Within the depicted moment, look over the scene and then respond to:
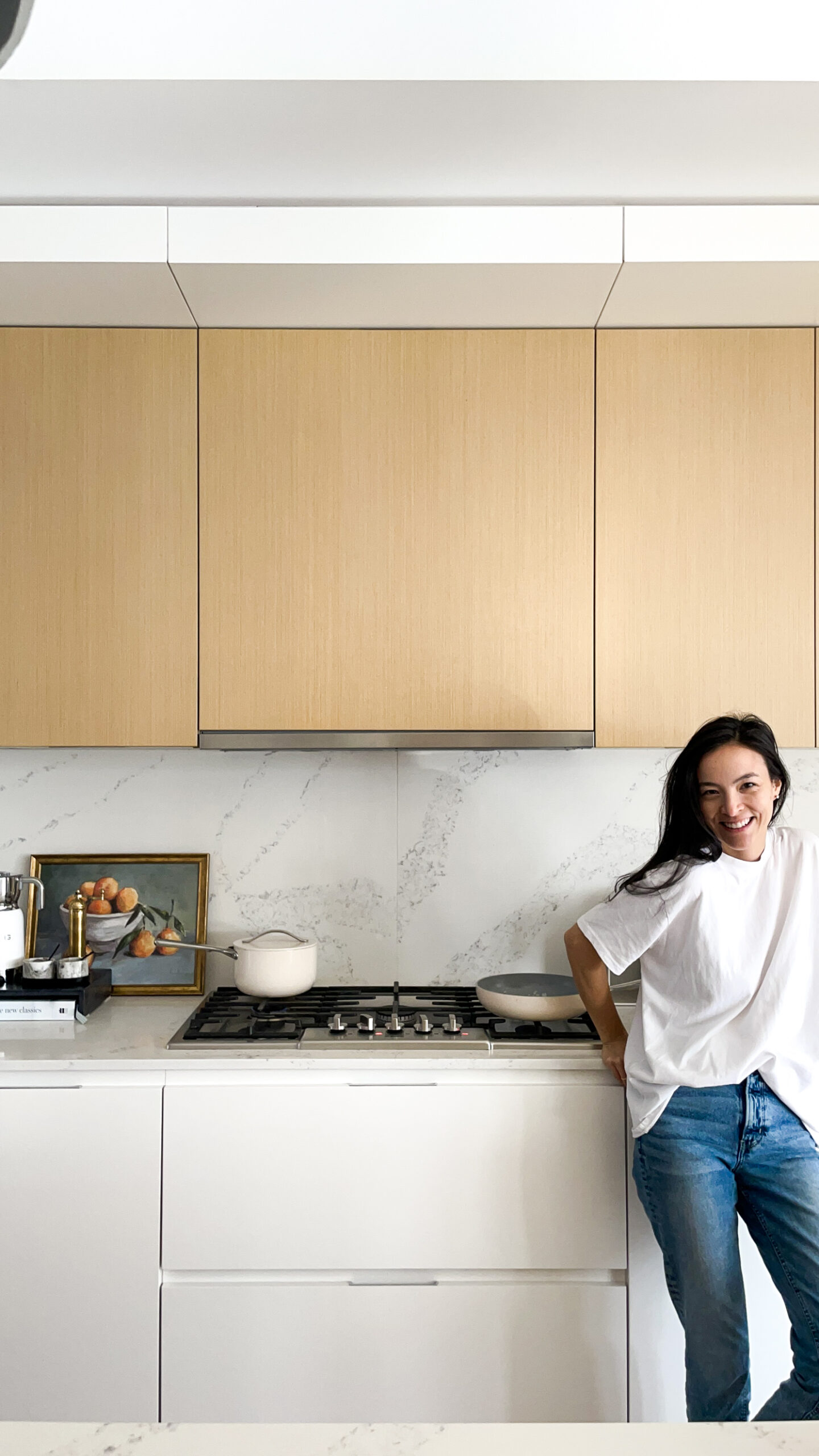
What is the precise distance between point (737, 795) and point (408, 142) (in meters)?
1.36

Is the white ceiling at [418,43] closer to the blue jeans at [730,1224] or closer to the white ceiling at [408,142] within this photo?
the white ceiling at [408,142]

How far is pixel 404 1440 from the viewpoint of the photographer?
0.77 m

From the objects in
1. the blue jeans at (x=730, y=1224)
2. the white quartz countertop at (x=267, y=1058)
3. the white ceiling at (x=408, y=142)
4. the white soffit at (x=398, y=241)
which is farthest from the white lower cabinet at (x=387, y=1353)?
the white ceiling at (x=408, y=142)

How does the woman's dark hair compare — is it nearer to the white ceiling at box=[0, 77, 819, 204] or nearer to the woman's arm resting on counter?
the woman's arm resting on counter

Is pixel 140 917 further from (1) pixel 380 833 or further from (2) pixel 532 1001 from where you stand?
(2) pixel 532 1001

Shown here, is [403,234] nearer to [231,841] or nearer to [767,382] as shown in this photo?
[767,382]

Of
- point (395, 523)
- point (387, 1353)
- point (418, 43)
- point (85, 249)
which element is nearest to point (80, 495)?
point (85, 249)

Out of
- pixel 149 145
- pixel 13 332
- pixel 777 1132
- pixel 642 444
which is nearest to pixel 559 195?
pixel 642 444

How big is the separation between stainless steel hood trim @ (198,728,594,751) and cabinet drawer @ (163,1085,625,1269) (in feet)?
2.35

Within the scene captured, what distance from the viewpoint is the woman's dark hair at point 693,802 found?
186 cm

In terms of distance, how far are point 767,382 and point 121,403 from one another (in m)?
1.44

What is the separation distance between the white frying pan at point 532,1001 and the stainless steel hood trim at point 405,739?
545 mm

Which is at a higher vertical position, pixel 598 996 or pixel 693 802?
pixel 693 802

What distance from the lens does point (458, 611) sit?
7.26ft
